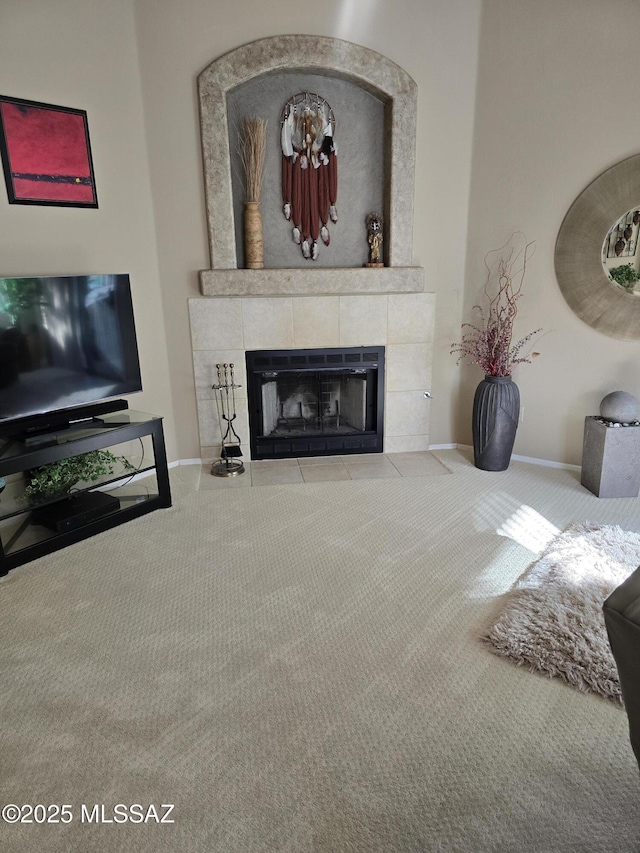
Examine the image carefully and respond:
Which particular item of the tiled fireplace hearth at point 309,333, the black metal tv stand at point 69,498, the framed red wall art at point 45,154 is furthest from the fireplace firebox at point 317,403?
the framed red wall art at point 45,154

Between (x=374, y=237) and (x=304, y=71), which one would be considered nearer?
(x=304, y=71)

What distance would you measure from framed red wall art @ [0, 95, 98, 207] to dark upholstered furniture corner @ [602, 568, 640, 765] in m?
3.15

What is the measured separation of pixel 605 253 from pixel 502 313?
708 mm

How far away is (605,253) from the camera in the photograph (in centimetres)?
335

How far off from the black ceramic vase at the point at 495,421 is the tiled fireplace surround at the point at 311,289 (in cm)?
48

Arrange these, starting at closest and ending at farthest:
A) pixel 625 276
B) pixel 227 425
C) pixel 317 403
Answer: pixel 625 276, pixel 227 425, pixel 317 403

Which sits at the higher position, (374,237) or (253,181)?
(253,181)

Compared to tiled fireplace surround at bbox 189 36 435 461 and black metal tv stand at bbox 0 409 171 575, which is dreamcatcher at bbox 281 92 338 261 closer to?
tiled fireplace surround at bbox 189 36 435 461

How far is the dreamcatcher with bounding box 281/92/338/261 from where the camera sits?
3.67 meters

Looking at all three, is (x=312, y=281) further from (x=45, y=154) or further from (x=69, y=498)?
(x=69, y=498)

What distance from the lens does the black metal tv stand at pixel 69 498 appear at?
2678mm

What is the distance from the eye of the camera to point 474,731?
5.53 ft

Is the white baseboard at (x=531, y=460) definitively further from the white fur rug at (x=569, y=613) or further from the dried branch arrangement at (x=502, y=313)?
the white fur rug at (x=569, y=613)

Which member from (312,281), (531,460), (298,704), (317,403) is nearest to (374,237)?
(312,281)
